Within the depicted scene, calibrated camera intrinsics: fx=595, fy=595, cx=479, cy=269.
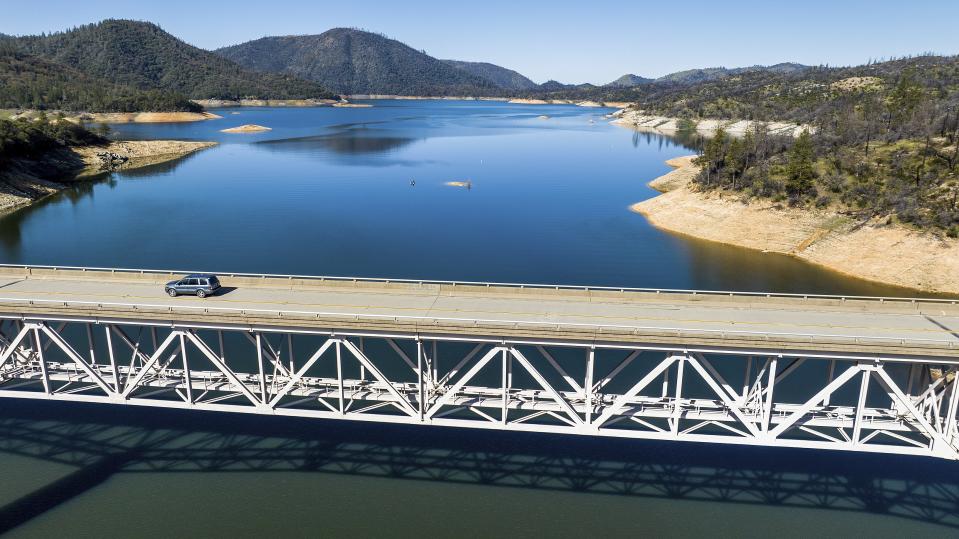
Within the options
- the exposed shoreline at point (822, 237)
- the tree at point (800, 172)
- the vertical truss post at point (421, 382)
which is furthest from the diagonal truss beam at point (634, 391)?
the tree at point (800, 172)

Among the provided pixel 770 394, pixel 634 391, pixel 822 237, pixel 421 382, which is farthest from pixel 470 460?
pixel 822 237

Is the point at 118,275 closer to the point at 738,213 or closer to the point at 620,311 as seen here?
the point at 620,311

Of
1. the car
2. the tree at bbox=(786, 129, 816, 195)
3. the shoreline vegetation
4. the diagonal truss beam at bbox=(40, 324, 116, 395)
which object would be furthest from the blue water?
the diagonal truss beam at bbox=(40, 324, 116, 395)

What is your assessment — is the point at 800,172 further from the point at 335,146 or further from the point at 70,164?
the point at 335,146

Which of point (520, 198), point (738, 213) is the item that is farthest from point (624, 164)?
point (738, 213)

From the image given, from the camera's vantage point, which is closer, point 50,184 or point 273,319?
point 273,319

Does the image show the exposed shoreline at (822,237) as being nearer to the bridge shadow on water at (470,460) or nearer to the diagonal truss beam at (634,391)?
the bridge shadow on water at (470,460)

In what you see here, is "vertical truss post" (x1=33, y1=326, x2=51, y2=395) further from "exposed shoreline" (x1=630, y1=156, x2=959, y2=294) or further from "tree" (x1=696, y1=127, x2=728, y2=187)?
"tree" (x1=696, y1=127, x2=728, y2=187)
